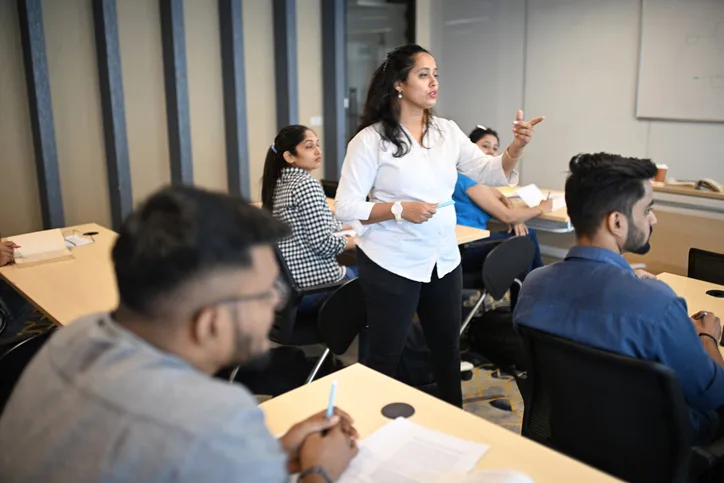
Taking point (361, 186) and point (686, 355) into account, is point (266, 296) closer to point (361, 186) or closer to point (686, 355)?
point (686, 355)

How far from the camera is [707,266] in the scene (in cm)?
277

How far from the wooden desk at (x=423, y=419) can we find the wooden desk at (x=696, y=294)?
1.16 metres

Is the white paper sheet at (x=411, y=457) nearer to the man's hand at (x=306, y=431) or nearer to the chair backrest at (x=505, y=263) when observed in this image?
the man's hand at (x=306, y=431)

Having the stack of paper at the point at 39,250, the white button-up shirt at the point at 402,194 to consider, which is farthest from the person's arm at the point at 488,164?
the stack of paper at the point at 39,250

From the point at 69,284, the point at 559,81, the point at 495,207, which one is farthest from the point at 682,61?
the point at 69,284

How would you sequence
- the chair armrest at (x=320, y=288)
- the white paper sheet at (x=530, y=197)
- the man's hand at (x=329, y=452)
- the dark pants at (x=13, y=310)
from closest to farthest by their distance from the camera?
the man's hand at (x=329, y=452) < the chair armrest at (x=320, y=288) < the dark pants at (x=13, y=310) < the white paper sheet at (x=530, y=197)

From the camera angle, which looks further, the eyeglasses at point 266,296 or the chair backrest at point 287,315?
the chair backrest at point 287,315

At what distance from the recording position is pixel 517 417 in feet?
10.3

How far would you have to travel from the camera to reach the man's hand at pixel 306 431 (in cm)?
131

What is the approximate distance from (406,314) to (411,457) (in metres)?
1.18

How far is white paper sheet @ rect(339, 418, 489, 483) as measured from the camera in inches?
53.1

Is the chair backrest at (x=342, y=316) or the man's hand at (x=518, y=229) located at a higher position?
the man's hand at (x=518, y=229)

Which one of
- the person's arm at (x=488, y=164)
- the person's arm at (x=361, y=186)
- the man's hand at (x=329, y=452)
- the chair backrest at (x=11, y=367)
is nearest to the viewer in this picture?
the man's hand at (x=329, y=452)

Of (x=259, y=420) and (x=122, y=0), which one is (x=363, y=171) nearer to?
(x=259, y=420)
